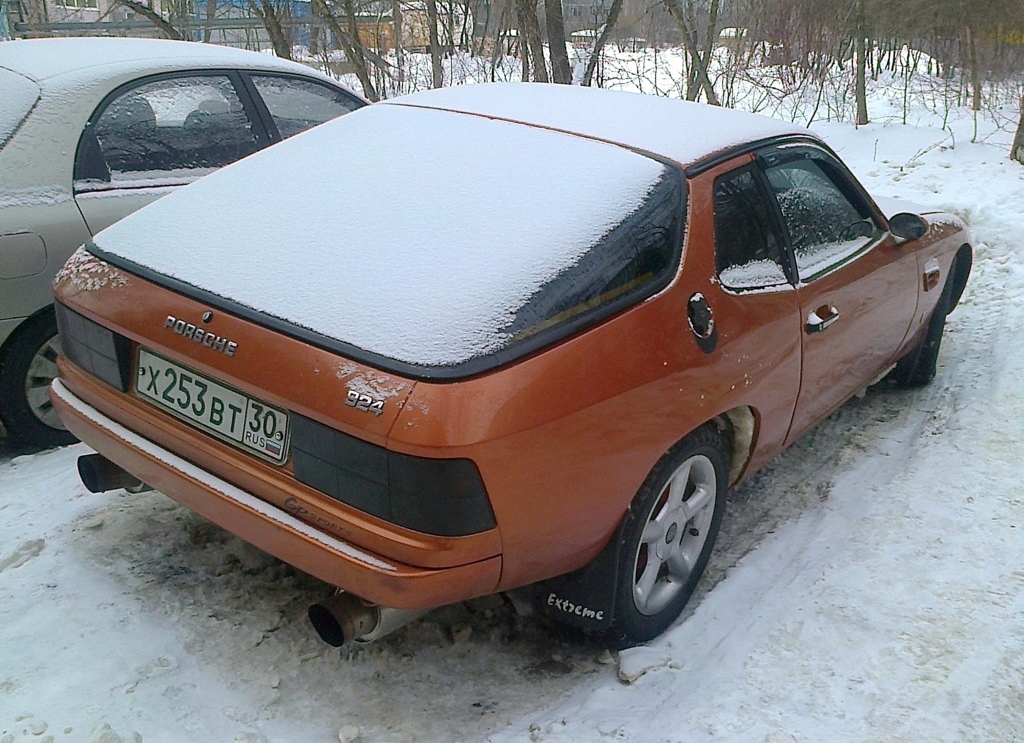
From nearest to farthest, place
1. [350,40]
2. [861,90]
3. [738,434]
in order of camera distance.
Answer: [738,434]
[861,90]
[350,40]

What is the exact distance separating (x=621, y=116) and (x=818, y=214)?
3.05 feet

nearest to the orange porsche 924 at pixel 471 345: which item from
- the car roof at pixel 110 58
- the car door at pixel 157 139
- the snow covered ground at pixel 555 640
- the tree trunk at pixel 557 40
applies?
the snow covered ground at pixel 555 640

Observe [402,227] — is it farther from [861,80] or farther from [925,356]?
[861,80]

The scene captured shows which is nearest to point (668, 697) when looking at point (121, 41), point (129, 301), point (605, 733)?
point (605, 733)

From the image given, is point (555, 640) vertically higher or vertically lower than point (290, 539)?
lower

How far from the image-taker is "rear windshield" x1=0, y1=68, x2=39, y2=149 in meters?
3.69

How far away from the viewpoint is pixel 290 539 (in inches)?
86.2

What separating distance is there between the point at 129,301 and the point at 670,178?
166 cm

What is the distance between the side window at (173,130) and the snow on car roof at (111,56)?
109 millimetres

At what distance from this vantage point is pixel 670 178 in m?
2.66

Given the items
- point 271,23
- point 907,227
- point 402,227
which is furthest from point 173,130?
point 271,23

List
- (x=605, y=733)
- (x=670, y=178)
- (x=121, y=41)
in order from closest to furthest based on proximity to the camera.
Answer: (x=605, y=733)
(x=670, y=178)
(x=121, y=41)

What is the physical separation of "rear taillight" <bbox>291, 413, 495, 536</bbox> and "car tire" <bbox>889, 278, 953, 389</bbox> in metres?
3.16

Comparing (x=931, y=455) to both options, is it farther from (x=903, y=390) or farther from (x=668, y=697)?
(x=668, y=697)
